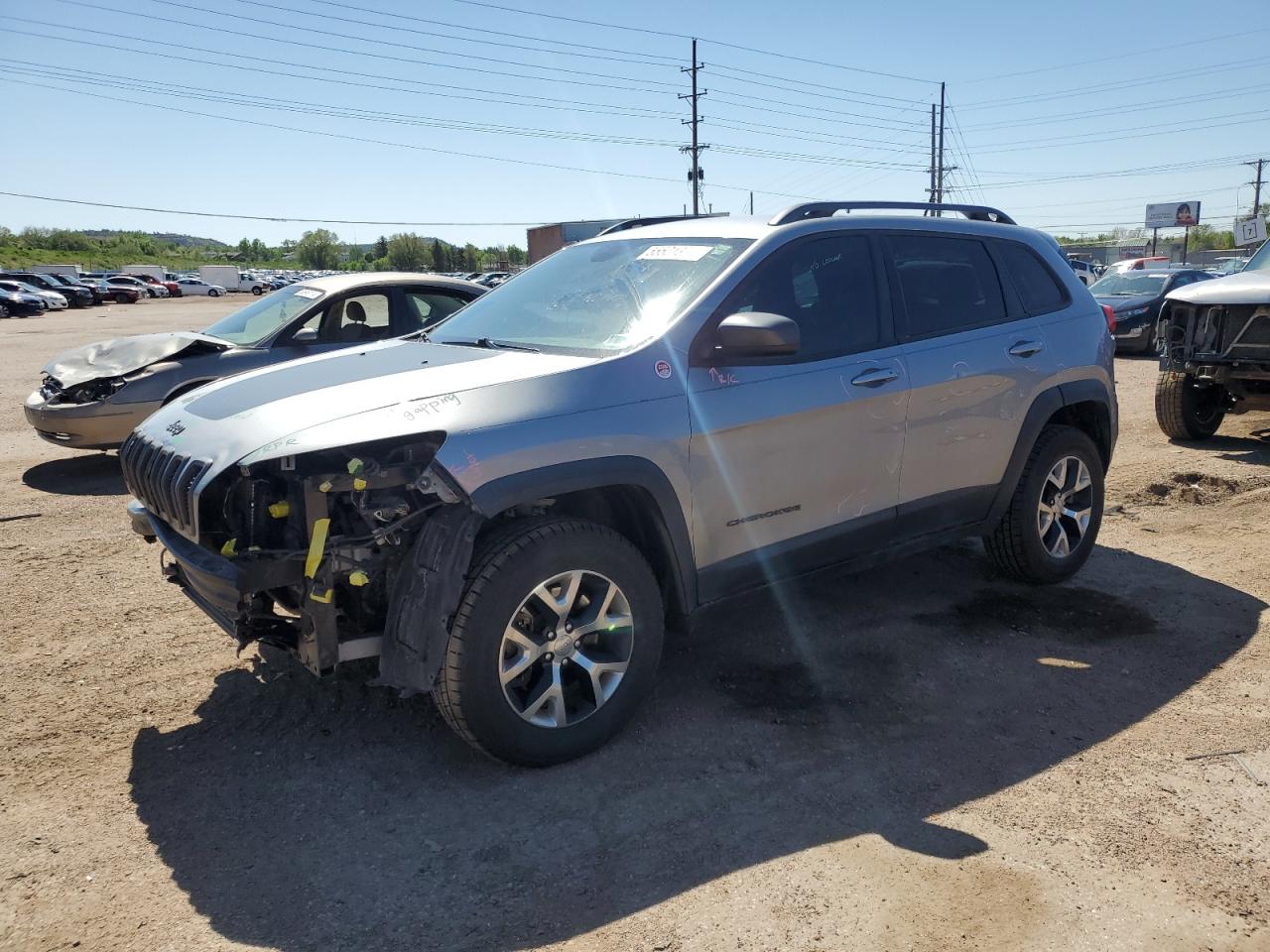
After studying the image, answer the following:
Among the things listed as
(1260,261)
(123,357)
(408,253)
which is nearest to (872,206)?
(123,357)

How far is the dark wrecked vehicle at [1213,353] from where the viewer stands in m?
8.12

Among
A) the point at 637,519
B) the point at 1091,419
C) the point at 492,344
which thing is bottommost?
the point at 637,519

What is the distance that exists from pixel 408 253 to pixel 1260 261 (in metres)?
107

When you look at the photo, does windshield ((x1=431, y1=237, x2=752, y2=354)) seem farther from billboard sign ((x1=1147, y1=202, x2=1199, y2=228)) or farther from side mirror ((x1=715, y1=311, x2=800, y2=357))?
billboard sign ((x1=1147, y1=202, x2=1199, y2=228))

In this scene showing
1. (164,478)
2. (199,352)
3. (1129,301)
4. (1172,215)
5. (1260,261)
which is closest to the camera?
(164,478)

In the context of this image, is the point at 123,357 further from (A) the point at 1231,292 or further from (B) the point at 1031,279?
(A) the point at 1231,292

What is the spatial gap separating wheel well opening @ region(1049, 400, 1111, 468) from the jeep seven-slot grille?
4.26 metres

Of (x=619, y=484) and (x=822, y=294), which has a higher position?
(x=822, y=294)

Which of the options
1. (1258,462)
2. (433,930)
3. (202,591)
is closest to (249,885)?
(433,930)

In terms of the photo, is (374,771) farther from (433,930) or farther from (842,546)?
(842,546)

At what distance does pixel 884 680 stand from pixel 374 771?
83.9 inches

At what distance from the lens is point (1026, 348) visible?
475cm

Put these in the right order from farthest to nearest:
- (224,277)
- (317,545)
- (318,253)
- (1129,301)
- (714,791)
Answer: (318,253) < (224,277) < (1129,301) < (714,791) < (317,545)

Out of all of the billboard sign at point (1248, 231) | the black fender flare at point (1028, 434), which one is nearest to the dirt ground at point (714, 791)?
the black fender flare at point (1028, 434)
